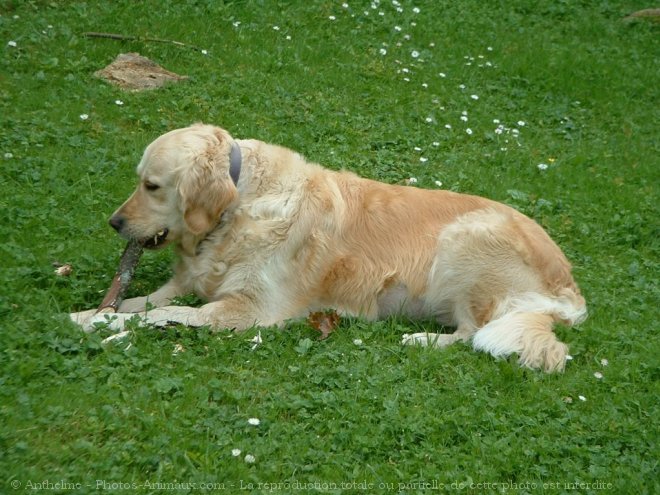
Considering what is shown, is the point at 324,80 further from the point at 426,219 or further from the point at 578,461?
the point at 578,461

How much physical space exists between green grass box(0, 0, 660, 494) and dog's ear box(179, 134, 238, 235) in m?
0.73

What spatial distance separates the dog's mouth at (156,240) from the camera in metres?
5.46

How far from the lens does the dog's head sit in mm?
5320

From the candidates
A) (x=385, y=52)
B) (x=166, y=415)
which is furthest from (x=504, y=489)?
(x=385, y=52)

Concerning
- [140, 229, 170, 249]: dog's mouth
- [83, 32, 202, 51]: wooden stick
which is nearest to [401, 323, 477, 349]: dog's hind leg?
[140, 229, 170, 249]: dog's mouth

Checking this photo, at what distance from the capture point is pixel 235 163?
5.50 meters

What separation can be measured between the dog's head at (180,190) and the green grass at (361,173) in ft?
1.65

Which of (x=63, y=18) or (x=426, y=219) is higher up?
(x=426, y=219)

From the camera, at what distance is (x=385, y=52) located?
33.7ft

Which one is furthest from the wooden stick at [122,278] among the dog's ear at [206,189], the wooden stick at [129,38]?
the wooden stick at [129,38]

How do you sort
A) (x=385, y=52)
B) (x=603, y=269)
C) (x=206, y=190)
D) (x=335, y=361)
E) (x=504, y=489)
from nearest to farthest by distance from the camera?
(x=504, y=489) < (x=335, y=361) < (x=206, y=190) < (x=603, y=269) < (x=385, y=52)

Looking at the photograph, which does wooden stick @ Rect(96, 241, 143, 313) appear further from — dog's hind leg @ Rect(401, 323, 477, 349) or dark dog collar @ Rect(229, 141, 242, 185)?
dog's hind leg @ Rect(401, 323, 477, 349)

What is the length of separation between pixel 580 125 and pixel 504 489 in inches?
263

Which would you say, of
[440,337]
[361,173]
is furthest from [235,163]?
[361,173]
